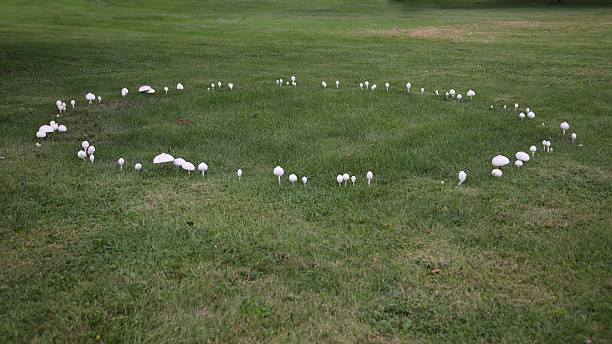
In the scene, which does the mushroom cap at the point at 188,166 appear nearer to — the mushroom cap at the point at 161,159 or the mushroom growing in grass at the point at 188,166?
the mushroom growing in grass at the point at 188,166

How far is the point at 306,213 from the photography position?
5.75 metres

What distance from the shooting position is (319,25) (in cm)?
2358

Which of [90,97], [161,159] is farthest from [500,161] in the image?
[90,97]

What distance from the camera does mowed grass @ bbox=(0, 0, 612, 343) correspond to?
4.10 metres

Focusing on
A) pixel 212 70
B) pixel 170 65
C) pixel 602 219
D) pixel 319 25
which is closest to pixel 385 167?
pixel 602 219

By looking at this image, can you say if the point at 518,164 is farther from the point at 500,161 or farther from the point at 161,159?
the point at 161,159

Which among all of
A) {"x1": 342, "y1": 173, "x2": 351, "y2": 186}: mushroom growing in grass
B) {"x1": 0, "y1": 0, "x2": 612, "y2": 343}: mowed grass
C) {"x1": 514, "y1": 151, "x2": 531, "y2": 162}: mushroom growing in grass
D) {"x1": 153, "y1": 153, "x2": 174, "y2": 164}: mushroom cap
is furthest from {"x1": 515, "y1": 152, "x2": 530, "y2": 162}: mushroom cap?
{"x1": 153, "y1": 153, "x2": 174, "y2": 164}: mushroom cap

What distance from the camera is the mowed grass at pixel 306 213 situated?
410cm

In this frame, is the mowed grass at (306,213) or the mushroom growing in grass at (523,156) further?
the mushroom growing in grass at (523,156)

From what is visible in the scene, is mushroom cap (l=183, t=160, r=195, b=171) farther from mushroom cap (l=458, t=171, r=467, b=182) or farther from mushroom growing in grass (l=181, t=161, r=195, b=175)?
mushroom cap (l=458, t=171, r=467, b=182)

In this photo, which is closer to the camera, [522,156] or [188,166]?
[188,166]

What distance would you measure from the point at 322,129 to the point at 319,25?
636 inches

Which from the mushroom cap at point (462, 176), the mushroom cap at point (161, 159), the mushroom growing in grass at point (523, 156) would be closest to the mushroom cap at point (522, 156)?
the mushroom growing in grass at point (523, 156)

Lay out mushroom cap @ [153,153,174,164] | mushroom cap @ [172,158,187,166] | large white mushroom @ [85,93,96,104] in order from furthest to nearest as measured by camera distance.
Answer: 1. large white mushroom @ [85,93,96,104]
2. mushroom cap @ [172,158,187,166]
3. mushroom cap @ [153,153,174,164]
